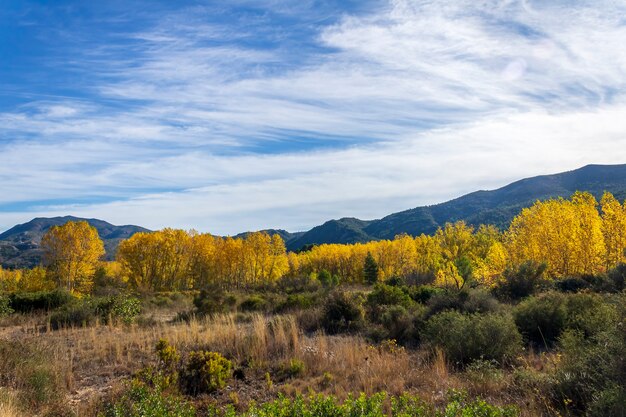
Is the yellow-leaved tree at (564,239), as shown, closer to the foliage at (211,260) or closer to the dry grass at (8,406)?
the dry grass at (8,406)

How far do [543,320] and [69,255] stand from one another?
39.4 meters

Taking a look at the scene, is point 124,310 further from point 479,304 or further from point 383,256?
point 383,256

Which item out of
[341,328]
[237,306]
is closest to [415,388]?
[341,328]

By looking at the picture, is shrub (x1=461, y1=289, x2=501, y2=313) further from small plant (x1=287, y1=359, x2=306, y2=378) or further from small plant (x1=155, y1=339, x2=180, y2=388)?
small plant (x1=155, y1=339, x2=180, y2=388)

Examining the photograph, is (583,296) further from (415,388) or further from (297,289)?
(297,289)

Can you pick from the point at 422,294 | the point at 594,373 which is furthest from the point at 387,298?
the point at 594,373

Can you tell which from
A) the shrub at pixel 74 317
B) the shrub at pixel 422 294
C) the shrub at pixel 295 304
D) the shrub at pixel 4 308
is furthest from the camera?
the shrub at pixel 422 294

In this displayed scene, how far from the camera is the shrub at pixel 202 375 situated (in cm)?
677

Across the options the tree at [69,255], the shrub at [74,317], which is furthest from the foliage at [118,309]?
the tree at [69,255]

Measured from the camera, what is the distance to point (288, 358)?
830cm

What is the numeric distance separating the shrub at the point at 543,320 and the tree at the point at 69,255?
37952 millimetres

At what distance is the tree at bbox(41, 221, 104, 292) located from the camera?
36.6 m

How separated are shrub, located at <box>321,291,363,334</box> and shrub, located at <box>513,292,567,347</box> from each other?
4389 millimetres

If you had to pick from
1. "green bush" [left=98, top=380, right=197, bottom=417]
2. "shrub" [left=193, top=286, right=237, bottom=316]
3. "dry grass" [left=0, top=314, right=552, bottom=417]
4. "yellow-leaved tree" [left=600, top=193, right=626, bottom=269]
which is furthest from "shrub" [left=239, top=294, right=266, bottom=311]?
"yellow-leaved tree" [left=600, top=193, right=626, bottom=269]
